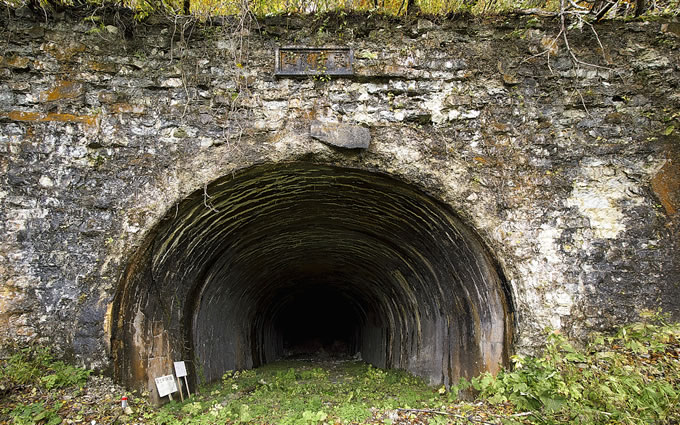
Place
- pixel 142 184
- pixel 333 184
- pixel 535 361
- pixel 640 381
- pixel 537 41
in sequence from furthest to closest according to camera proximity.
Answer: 1. pixel 333 184
2. pixel 537 41
3. pixel 142 184
4. pixel 535 361
5. pixel 640 381

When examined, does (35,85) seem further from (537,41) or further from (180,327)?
(537,41)

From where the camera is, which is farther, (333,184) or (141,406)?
(333,184)

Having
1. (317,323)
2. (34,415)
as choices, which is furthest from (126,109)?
(317,323)

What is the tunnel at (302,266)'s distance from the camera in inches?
216

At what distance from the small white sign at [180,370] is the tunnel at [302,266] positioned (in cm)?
11

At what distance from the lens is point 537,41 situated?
18.6ft

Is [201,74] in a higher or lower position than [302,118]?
higher

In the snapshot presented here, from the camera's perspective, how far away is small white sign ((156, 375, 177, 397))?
578 cm

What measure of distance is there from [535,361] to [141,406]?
4299mm

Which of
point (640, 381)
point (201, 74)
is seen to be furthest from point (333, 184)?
point (640, 381)

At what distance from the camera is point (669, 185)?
17.4ft

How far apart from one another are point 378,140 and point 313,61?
4.10ft

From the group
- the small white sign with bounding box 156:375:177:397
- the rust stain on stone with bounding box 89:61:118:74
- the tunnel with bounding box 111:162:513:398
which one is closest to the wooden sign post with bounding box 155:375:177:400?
the small white sign with bounding box 156:375:177:397

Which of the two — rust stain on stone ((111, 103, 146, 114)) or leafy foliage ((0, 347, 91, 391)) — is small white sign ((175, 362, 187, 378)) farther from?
rust stain on stone ((111, 103, 146, 114))
